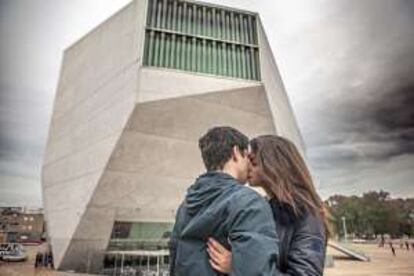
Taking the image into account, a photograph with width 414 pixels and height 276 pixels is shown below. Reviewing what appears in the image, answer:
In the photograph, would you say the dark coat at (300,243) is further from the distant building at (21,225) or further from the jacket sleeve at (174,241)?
the distant building at (21,225)

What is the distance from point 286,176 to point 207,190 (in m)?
0.16

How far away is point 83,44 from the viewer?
7.28 m

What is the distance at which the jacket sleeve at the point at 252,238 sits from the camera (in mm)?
552

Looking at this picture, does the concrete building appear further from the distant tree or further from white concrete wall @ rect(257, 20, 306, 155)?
the distant tree

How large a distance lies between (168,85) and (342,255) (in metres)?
6.19

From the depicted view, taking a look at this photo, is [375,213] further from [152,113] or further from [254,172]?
[254,172]

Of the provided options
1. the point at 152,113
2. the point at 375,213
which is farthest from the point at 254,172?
the point at 375,213

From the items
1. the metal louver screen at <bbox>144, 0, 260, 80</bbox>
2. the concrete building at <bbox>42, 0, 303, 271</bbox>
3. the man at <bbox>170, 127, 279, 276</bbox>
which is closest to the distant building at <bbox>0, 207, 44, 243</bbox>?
the concrete building at <bbox>42, 0, 303, 271</bbox>

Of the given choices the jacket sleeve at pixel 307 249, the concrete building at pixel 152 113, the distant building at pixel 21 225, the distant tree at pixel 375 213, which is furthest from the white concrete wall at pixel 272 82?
the jacket sleeve at pixel 307 249

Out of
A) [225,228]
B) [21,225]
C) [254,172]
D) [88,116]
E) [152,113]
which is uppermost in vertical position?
[88,116]

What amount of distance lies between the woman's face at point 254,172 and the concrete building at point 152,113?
465 centimetres

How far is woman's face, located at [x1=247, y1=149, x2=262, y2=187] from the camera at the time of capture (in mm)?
730

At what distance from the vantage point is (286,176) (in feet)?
2.31

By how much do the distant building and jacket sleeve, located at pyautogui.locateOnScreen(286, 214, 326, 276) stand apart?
4.58 m
